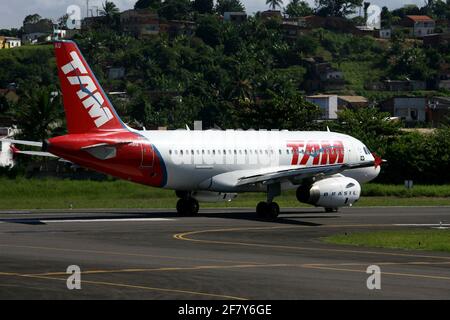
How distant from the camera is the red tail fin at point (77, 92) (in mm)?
56656

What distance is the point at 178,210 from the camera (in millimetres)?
62906

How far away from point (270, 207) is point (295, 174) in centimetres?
238

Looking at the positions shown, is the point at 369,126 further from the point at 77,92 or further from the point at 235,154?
the point at 77,92

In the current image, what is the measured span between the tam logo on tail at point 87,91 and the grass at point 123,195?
15.3m

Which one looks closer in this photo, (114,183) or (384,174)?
(114,183)

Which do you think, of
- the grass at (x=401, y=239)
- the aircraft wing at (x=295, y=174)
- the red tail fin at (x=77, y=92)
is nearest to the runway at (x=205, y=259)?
the grass at (x=401, y=239)

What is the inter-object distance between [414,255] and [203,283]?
11.4 meters

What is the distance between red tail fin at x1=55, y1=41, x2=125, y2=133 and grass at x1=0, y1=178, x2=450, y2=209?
1551cm

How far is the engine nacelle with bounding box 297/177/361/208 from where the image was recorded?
60062 mm

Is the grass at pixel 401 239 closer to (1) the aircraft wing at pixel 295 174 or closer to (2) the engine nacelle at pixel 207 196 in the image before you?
(1) the aircraft wing at pixel 295 174

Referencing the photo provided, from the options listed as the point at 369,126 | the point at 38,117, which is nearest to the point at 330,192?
the point at 38,117

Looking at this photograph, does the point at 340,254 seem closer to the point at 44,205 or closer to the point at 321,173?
the point at 321,173

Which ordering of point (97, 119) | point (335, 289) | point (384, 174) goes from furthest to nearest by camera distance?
point (384, 174) < point (97, 119) < point (335, 289)
